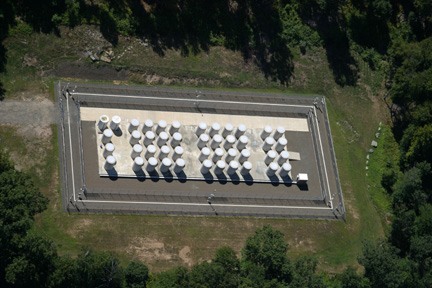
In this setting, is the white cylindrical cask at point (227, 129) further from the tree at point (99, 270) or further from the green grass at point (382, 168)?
the tree at point (99, 270)

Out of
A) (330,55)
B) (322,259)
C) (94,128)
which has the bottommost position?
(322,259)

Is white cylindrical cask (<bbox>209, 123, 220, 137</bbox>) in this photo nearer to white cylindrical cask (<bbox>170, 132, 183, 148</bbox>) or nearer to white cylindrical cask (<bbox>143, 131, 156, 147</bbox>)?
white cylindrical cask (<bbox>170, 132, 183, 148</bbox>)

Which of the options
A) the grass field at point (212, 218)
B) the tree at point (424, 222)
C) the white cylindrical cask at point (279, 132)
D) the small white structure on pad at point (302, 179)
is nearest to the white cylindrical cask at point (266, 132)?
the white cylindrical cask at point (279, 132)

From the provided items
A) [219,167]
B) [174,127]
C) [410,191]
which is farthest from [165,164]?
[410,191]

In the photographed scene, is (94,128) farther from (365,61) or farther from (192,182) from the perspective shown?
(365,61)

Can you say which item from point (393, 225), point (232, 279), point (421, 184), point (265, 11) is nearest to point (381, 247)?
point (393, 225)

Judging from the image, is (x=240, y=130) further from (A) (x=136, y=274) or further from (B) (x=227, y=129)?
(A) (x=136, y=274)

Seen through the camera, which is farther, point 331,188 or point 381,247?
point 331,188
